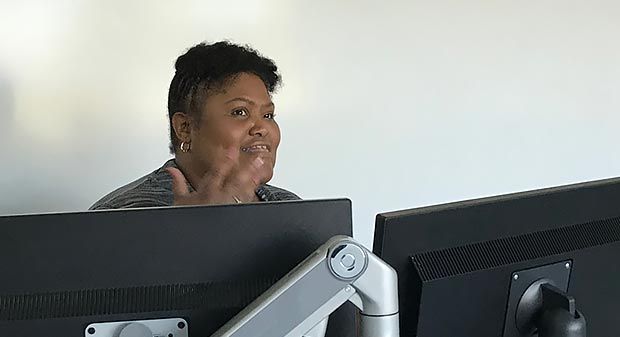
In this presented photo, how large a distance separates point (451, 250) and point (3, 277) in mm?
454

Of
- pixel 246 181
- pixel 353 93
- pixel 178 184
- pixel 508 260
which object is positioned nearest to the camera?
pixel 508 260

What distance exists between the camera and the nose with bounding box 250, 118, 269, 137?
1.69 m

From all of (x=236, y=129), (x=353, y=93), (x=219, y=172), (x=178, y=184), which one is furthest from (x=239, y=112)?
(x=353, y=93)

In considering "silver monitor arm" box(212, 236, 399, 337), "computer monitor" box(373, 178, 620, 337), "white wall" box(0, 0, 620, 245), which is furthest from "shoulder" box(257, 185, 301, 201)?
"silver monitor arm" box(212, 236, 399, 337)

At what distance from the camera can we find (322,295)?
75cm

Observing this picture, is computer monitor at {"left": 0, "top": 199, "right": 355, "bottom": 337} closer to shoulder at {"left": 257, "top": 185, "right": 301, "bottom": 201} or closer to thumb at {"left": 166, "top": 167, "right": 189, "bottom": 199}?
thumb at {"left": 166, "top": 167, "right": 189, "bottom": 199}

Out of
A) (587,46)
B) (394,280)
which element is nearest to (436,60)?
(587,46)

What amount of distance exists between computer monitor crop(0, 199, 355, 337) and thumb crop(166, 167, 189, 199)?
1.80 feet

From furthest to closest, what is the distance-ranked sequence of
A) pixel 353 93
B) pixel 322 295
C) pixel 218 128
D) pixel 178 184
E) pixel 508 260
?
pixel 353 93, pixel 218 128, pixel 178 184, pixel 508 260, pixel 322 295

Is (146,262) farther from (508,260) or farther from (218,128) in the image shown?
(218,128)

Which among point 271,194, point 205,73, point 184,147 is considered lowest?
point 271,194

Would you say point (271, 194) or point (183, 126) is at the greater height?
point (183, 126)

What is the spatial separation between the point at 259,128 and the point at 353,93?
64 cm

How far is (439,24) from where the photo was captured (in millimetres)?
2373
